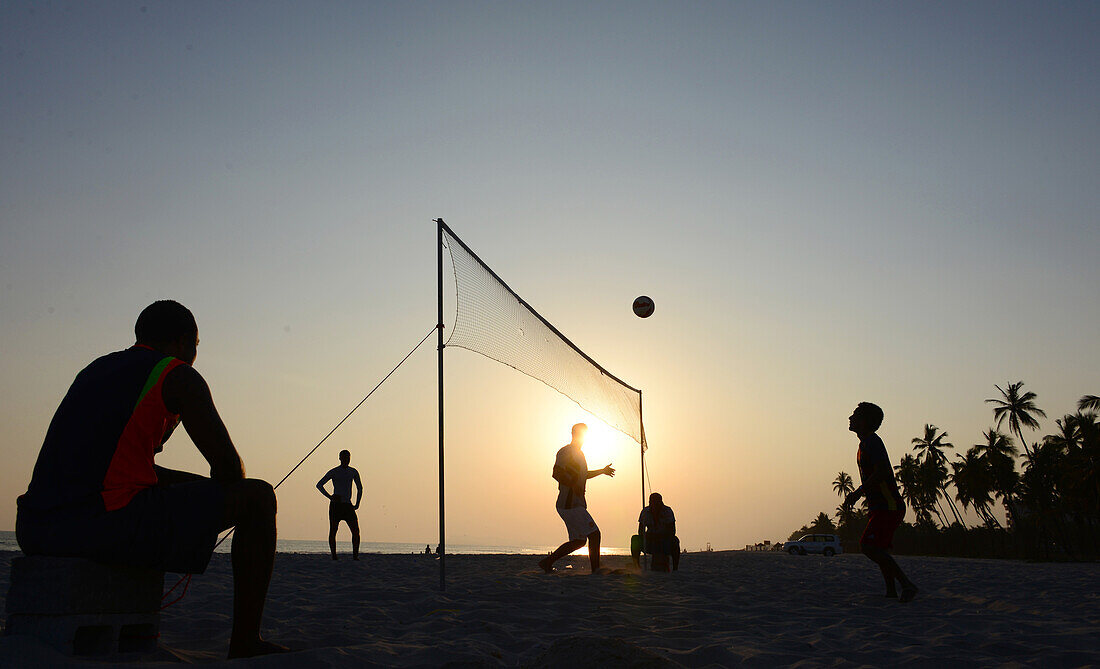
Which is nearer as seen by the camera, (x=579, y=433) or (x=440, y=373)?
(x=440, y=373)

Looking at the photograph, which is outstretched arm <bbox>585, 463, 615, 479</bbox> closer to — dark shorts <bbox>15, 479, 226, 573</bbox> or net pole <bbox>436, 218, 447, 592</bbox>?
net pole <bbox>436, 218, 447, 592</bbox>

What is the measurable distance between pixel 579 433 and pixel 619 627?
174 inches

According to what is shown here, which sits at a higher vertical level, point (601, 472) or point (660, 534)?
point (601, 472)

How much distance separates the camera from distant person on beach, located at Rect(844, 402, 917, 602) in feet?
19.1

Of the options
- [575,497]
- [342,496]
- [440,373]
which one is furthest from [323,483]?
[440,373]

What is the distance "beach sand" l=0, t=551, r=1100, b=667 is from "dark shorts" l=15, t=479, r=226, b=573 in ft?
0.92

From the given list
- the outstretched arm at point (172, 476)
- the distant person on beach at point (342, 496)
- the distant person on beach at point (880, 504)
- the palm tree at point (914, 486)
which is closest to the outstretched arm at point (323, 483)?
the distant person on beach at point (342, 496)

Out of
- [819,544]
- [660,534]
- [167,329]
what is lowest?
[819,544]

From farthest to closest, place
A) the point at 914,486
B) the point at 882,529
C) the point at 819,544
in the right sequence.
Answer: the point at 914,486 < the point at 819,544 < the point at 882,529

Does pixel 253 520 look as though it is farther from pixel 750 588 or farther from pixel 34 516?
pixel 750 588

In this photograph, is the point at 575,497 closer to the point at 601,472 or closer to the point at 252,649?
the point at 601,472

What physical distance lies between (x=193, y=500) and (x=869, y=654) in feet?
9.21

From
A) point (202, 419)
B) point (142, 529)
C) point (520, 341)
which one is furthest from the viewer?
point (520, 341)

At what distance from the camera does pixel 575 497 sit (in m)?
8.20
